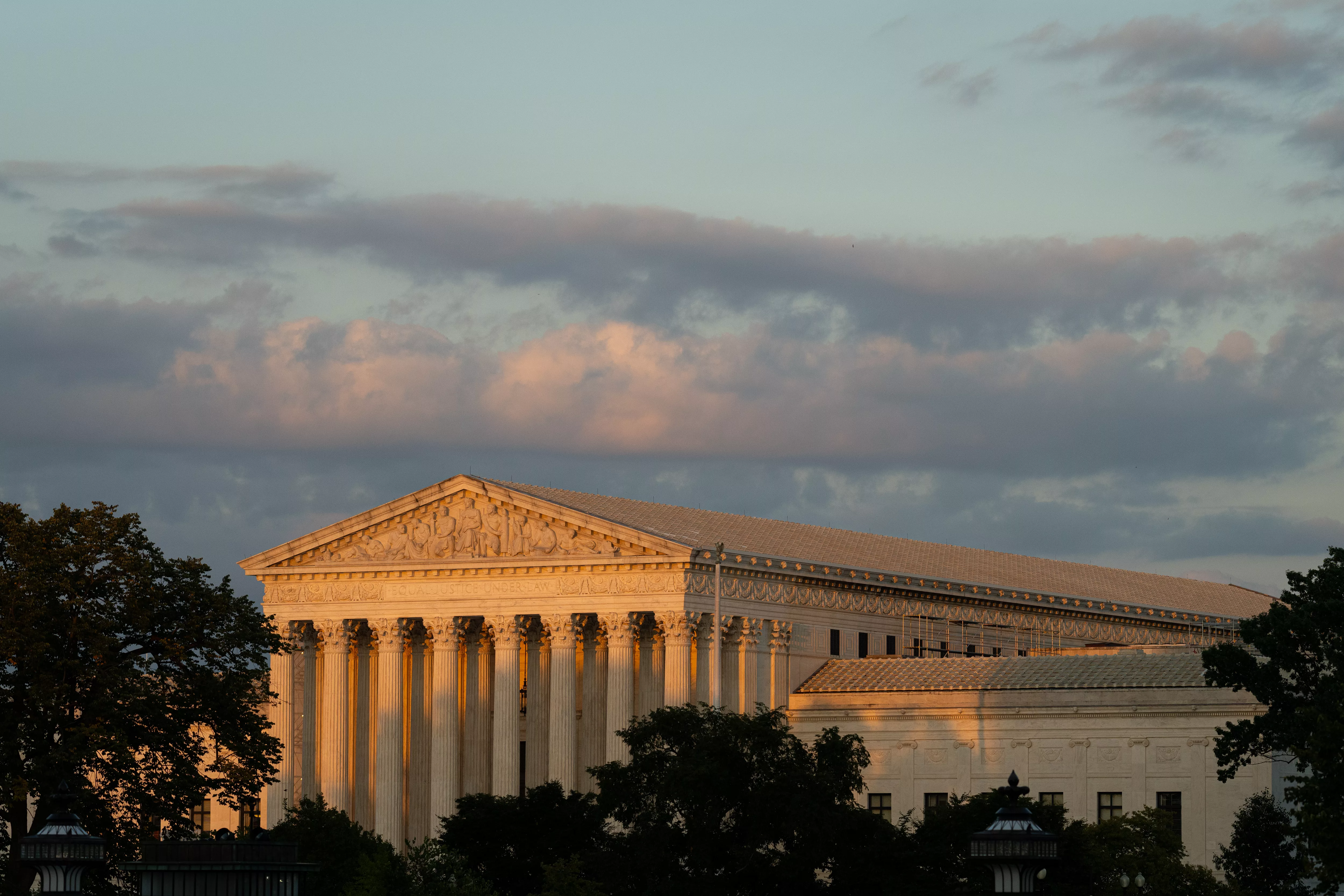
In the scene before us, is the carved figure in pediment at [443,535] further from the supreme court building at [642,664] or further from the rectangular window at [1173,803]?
the rectangular window at [1173,803]

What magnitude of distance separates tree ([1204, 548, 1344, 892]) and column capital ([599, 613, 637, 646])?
37.5 metres

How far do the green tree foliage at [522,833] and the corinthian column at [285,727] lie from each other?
28.9 metres

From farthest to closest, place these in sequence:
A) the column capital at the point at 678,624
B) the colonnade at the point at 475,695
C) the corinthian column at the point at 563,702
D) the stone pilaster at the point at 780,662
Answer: the stone pilaster at the point at 780,662 < the corinthian column at the point at 563,702 < the colonnade at the point at 475,695 < the column capital at the point at 678,624

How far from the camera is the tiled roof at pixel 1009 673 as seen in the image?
390ft

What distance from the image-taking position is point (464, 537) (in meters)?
132

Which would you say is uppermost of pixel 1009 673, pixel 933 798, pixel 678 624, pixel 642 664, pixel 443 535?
pixel 443 535

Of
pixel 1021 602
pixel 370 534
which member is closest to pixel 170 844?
pixel 370 534

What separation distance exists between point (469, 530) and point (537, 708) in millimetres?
10027

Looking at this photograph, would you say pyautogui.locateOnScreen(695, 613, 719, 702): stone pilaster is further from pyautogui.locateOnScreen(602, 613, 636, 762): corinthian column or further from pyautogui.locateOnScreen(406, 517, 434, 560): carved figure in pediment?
pyautogui.locateOnScreen(406, 517, 434, 560): carved figure in pediment

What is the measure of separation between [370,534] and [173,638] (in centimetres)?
4520

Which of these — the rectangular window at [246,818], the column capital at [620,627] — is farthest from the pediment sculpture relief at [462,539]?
the rectangular window at [246,818]

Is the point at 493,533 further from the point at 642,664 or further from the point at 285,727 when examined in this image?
the point at 285,727

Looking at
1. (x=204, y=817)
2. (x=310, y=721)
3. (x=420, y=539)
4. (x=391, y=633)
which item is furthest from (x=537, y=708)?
(x=204, y=817)

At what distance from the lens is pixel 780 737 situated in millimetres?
95750
